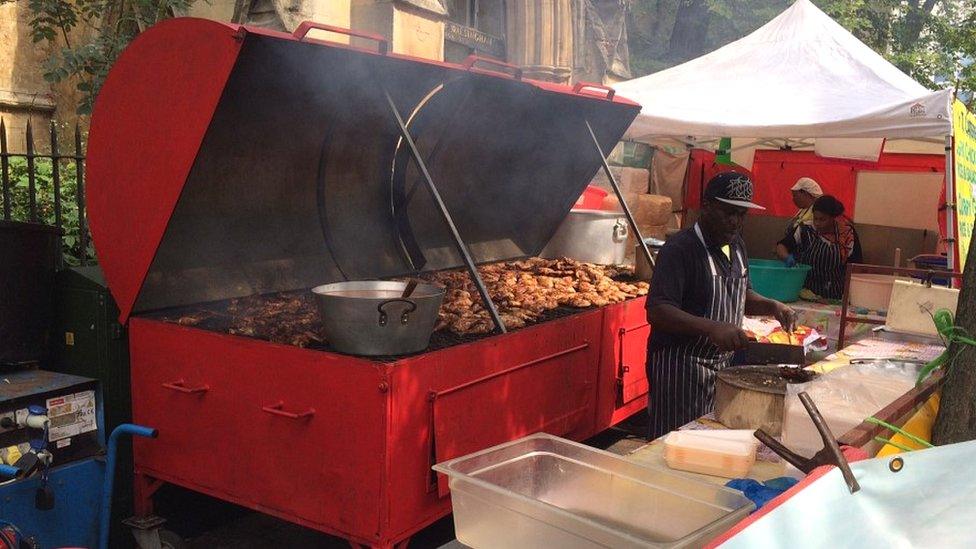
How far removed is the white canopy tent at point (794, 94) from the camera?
263 inches

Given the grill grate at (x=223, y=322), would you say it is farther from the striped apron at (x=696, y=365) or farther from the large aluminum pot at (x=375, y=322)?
the striped apron at (x=696, y=365)

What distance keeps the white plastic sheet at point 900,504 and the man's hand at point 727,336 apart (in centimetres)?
228

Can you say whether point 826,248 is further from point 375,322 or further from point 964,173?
point 375,322

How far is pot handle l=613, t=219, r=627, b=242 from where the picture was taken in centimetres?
714

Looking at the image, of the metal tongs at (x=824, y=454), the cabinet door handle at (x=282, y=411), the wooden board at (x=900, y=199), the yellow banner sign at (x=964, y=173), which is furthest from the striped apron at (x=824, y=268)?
the metal tongs at (x=824, y=454)

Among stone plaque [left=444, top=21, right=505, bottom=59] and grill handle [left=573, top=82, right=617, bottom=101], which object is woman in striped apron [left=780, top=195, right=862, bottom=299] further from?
stone plaque [left=444, top=21, right=505, bottom=59]

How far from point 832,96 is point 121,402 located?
6.62 meters

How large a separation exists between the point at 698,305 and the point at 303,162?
9.13ft

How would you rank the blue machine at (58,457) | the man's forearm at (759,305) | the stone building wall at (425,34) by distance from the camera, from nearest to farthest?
the blue machine at (58,457) → the man's forearm at (759,305) → the stone building wall at (425,34)

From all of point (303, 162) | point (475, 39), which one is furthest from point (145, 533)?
point (475, 39)

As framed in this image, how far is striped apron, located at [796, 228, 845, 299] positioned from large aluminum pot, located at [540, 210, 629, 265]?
205cm

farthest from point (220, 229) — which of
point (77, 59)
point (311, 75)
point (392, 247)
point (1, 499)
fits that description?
point (77, 59)

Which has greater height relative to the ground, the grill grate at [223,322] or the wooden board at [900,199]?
the wooden board at [900,199]

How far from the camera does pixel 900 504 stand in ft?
4.22
